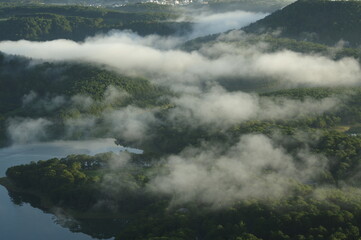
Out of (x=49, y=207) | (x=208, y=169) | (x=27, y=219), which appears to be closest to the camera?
(x=27, y=219)

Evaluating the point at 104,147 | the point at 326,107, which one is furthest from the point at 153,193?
the point at 326,107

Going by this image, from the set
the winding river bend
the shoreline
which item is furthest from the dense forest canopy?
the winding river bend

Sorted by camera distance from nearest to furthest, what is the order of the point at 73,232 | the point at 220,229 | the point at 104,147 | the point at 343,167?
the point at 220,229 < the point at 73,232 < the point at 343,167 < the point at 104,147

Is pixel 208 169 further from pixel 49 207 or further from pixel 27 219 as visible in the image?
pixel 27 219

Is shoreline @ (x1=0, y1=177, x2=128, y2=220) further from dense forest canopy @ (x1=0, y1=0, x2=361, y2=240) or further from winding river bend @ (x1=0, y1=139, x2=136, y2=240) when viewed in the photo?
winding river bend @ (x1=0, y1=139, x2=136, y2=240)

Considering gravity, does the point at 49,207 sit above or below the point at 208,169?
below

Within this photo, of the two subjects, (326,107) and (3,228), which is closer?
(3,228)

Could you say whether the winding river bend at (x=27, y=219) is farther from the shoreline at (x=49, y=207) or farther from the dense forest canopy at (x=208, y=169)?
the dense forest canopy at (x=208, y=169)

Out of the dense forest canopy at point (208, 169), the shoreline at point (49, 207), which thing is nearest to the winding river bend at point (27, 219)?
the shoreline at point (49, 207)

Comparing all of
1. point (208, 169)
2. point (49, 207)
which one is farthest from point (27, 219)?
point (208, 169)

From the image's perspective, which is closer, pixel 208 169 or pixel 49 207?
pixel 49 207

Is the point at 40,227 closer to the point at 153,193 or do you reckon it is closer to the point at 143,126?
the point at 153,193
